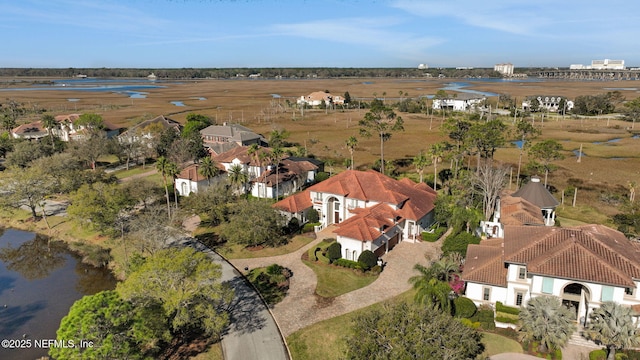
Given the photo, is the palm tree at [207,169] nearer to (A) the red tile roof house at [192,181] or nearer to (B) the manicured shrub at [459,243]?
(A) the red tile roof house at [192,181]

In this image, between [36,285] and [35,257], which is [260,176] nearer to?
[35,257]

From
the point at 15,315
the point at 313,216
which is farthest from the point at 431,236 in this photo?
the point at 15,315

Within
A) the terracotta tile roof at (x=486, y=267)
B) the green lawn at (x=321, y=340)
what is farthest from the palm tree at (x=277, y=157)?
the terracotta tile roof at (x=486, y=267)

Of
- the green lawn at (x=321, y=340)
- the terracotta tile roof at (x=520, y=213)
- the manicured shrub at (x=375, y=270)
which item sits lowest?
the green lawn at (x=321, y=340)

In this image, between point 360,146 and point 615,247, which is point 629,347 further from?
point 360,146

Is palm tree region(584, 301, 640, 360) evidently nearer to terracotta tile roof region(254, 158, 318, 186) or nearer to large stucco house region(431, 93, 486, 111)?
terracotta tile roof region(254, 158, 318, 186)

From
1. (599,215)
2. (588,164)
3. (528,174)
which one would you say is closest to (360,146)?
(528,174)
